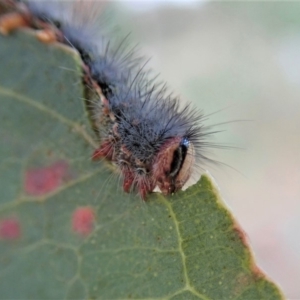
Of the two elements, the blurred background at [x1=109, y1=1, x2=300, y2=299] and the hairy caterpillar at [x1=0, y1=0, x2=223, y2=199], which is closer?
the hairy caterpillar at [x1=0, y1=0, x2=223, y2=199]

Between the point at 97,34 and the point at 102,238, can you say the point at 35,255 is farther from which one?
the point at 97,34

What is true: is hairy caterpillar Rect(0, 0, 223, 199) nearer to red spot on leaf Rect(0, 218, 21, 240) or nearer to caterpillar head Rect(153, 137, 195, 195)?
caterpillar head Rect(153, 137, 195, 195)

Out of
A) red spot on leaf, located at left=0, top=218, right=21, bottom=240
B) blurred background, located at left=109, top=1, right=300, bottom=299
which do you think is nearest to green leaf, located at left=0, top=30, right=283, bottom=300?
red spot on leaf, located at left=0, top=218, right=21, bottom=240

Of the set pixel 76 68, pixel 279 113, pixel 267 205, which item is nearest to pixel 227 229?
pixel 76 68

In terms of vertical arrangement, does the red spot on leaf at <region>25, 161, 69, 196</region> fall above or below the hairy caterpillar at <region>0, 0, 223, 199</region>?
below

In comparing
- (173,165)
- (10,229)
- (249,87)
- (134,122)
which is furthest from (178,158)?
(249,87)

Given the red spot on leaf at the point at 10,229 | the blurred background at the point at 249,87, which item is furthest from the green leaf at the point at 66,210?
the blurred background at the point at 249,87
